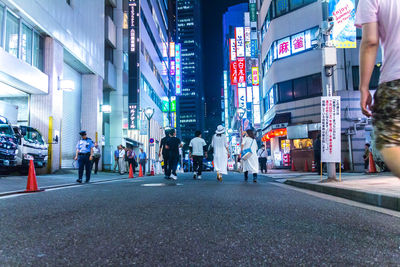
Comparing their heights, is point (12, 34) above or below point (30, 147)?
above

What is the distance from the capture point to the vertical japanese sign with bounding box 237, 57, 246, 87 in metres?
40.7

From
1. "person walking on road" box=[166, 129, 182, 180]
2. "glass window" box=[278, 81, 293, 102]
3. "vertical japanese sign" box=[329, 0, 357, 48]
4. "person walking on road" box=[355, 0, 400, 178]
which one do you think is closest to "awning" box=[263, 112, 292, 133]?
"glass window" box=[278, 81, 293, 102]

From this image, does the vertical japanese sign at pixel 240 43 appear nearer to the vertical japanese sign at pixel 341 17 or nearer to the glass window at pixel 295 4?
the glass window at pixel 295 4

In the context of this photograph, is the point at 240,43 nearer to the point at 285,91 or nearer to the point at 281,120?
the point at 285,91

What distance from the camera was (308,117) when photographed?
25.2m

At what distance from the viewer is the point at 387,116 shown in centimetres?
219

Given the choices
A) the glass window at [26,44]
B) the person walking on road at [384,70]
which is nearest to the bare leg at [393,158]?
the person walking on road at [384,70]

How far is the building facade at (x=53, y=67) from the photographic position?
1423 cm

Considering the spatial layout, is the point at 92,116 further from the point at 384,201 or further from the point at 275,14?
the point at 384,201

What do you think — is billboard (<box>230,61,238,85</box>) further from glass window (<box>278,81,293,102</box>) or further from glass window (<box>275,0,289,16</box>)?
glass window (<box>278,81,293,102</box>)

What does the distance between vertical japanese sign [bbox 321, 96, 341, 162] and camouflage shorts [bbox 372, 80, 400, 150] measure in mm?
7523

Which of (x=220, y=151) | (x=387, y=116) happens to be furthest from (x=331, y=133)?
(x=387, y=116)

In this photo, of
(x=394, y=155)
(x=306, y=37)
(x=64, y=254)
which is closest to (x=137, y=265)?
(x=64, y=254)

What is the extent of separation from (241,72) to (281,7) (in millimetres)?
13023
